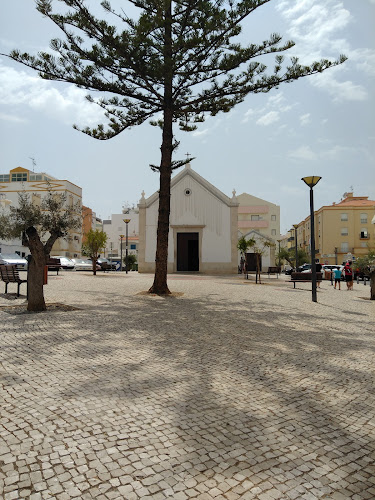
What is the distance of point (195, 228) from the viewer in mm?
32844

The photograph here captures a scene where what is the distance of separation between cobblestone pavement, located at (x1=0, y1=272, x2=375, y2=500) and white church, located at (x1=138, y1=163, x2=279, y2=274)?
25579 millimetres

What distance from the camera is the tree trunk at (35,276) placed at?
28.3 feet

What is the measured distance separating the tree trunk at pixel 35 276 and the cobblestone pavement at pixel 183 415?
6.91 ft

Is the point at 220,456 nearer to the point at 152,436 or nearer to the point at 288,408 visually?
the point at 152,436

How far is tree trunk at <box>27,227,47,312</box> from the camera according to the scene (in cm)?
863

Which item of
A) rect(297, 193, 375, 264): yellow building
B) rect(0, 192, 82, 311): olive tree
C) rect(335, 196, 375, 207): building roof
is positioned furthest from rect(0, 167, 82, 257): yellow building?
rect(0, 192, 82, 311): olive tree

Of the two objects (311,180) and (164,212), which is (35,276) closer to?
(164,212)

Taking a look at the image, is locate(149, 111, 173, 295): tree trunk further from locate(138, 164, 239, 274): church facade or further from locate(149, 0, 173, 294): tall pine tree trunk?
locate(138, 164, 239, 274): church facade

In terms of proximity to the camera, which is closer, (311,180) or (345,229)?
(311,180)

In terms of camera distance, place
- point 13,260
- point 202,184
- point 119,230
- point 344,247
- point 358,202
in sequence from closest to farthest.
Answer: point 13,260, point 202,184, point 344,247, point 358,202, point 119,230

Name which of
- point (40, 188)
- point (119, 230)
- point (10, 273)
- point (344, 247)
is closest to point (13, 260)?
point (10, 273)

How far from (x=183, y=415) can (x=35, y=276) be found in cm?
642

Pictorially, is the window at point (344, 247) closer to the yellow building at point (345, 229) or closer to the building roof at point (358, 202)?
the yellow building at point (345, 229)

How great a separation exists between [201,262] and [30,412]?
2924 centimetres
